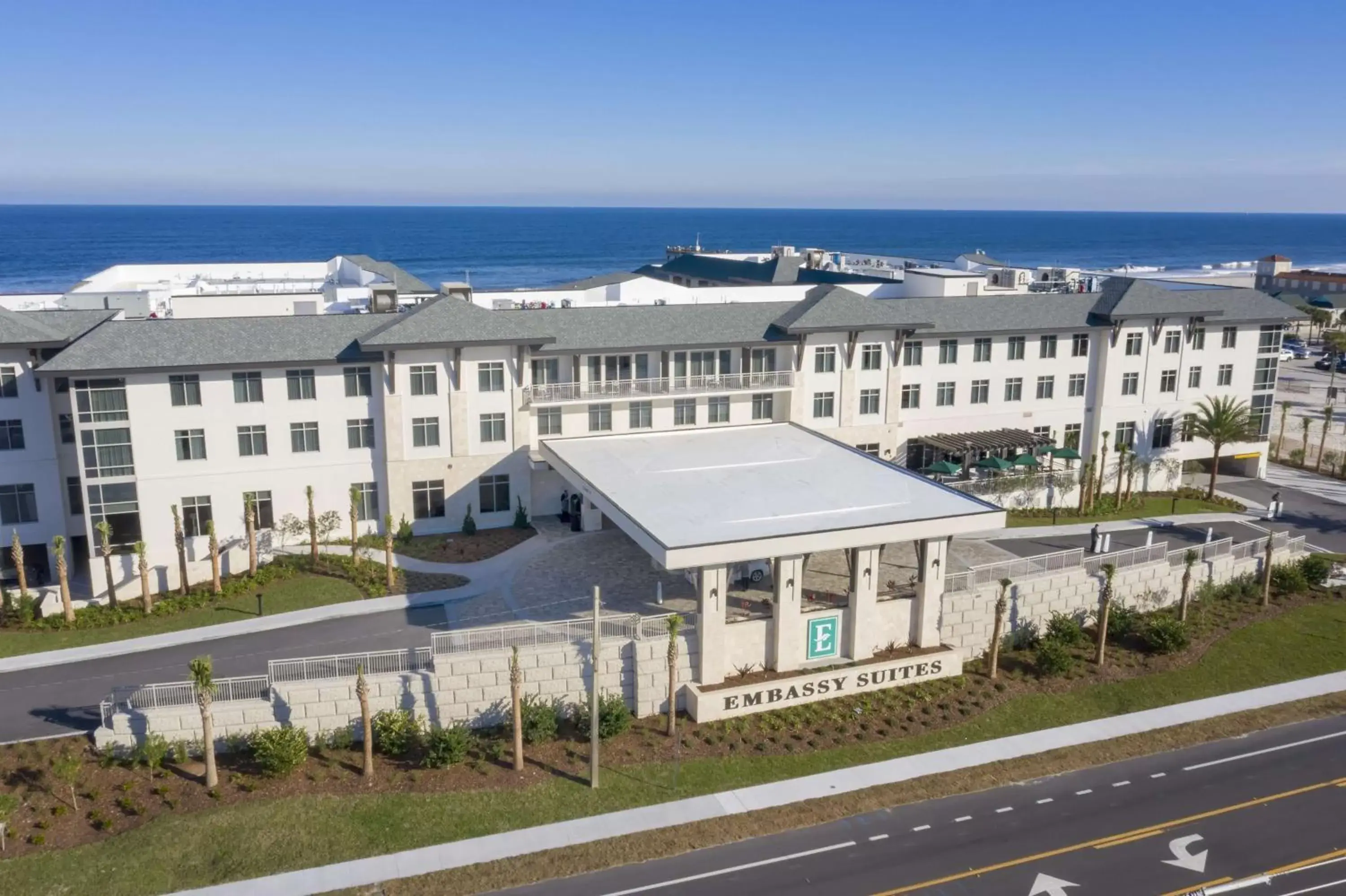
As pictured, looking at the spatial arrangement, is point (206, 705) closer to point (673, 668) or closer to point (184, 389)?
point (673, 668)

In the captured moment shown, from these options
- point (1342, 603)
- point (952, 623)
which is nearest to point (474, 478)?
point (952, 623)

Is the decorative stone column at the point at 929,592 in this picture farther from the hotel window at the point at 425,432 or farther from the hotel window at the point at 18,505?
the hotel window at the point at 18,505

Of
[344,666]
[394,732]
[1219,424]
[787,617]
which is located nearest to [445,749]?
[394,732]

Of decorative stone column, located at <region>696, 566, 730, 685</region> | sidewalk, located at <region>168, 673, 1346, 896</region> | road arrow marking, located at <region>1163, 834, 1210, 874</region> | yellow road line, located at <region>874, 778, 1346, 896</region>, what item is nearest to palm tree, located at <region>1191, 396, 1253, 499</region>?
sidewalk, located at <region>168, 673, 1346, 896</region>

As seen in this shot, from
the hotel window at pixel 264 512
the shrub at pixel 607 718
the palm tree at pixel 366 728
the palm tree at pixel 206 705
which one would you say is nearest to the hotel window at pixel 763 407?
the shrub at pixel 607 718

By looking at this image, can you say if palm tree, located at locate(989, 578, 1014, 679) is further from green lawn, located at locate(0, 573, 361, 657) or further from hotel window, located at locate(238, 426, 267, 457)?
hotel window, located at locate(238, 426, 267, 457)

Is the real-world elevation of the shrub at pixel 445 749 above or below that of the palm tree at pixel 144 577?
below
